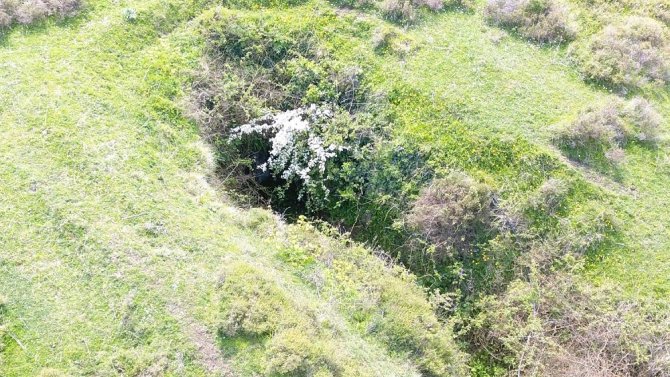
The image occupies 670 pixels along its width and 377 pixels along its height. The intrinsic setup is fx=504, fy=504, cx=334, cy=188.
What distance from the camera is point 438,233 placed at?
14234mm

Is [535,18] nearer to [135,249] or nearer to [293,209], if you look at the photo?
[293,209]

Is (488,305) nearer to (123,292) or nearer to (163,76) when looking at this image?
(123,292)

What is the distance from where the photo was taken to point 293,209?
1563 cm

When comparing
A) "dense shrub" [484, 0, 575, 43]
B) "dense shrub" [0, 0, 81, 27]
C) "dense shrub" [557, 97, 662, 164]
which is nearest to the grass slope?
"dense shrub" [0, 0, 81, 27]

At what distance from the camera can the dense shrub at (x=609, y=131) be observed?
1508 cm

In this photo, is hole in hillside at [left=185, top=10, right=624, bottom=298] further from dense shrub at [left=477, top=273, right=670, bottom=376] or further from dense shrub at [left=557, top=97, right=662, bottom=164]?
dense shrub at [left=557, top=97, right=662, bottom=164]

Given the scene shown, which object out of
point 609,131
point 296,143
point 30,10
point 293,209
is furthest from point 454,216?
point 30,10

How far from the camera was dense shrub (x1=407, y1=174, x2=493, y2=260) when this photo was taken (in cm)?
1407

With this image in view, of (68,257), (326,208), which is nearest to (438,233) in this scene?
(326,208)

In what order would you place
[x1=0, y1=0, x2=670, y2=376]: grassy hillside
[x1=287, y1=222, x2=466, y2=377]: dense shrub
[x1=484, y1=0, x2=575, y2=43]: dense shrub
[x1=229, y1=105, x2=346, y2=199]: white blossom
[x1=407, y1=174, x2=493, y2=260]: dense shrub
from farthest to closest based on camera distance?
Answer: [x1=484, y1=0, x2=575, y2=43]: dense shrub < [x1=229, y1=105, x2=346, y2=199]: white blossom < [x1=407, y1=174, x2=493, y2=260]: dense shrub < [x1=287, y1=222, x2=466, y2=377]: dense shrub < [x1=0, y1=0, x2=670, y2=376]: grassy hillside

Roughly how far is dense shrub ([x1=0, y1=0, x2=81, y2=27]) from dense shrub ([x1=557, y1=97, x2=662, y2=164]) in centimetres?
1628

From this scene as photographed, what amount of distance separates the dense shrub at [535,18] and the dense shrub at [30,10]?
47.6 ft

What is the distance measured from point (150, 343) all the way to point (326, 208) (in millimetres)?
6497

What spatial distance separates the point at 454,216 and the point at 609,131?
565 centimetres
